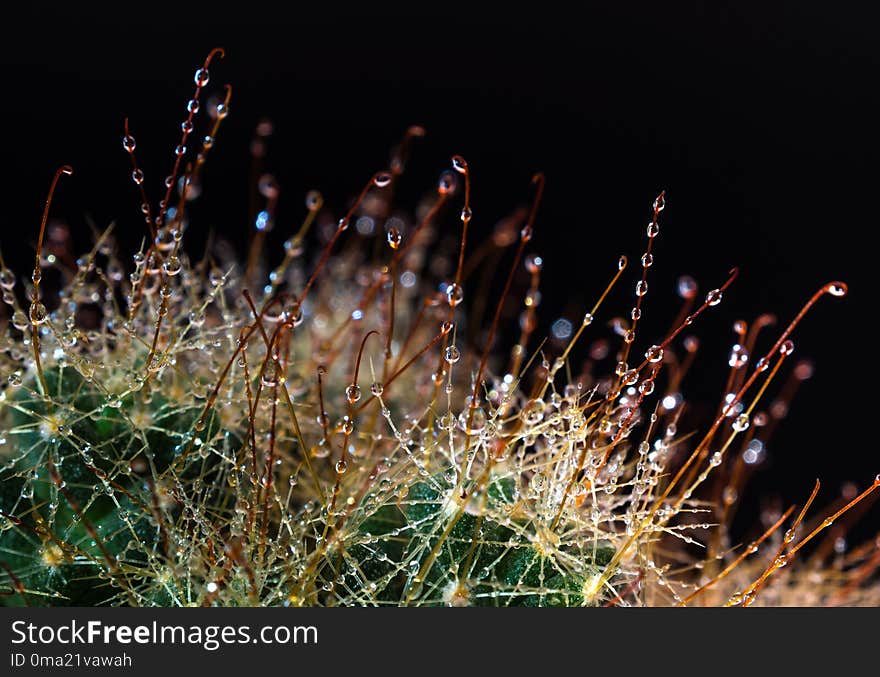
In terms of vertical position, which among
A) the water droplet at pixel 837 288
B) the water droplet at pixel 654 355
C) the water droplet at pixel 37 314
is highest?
the water droplet at pixel 37 314

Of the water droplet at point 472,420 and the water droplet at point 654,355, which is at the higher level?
the water droplet at point 654,355

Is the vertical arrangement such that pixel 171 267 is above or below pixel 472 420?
above

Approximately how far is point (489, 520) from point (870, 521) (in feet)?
4.41

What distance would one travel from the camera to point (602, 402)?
76 centimetres

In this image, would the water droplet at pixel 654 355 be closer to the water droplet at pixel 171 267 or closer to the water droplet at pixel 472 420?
the water droplet at pixel 472 420

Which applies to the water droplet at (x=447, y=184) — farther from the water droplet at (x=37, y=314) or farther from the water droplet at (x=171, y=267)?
the water droplet at (x=37, y=314)

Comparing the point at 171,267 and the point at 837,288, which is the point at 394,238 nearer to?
the point at 171,267

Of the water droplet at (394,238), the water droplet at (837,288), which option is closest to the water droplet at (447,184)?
the water droplet at (394,238)

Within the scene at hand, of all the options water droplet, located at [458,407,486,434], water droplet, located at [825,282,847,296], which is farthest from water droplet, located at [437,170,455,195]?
water droplet, located at [825,282,847,296]

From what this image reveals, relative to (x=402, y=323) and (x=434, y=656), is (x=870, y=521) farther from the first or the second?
(x=434, y=656)

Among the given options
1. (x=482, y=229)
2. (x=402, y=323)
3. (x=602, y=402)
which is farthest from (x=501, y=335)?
(x=602, y=402)

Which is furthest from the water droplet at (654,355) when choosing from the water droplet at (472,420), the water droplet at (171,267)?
the water droplet at (171,267)

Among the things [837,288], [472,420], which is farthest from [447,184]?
[837,288]

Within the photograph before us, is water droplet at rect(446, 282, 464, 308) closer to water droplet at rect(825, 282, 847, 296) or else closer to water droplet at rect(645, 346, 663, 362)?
water droplet at rect(645, 346, 663, 362)
